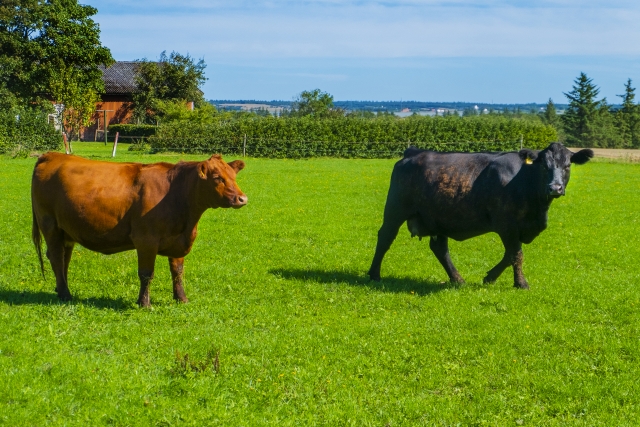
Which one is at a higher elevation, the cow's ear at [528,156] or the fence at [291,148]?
the cow's ear at [528,156]

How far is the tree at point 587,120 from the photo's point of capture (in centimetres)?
7631

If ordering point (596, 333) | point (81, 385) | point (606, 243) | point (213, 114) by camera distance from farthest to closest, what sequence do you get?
point (213, 114)
point (606, 243)
point (596, 333)
point (81, 385)

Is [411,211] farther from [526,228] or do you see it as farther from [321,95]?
[321,95]

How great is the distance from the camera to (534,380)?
280 inches

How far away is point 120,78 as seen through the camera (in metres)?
62.0

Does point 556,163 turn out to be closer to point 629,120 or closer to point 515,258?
point 515,258

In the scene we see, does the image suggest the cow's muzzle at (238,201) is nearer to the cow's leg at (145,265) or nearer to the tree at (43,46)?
the cow's leg at (145,265)

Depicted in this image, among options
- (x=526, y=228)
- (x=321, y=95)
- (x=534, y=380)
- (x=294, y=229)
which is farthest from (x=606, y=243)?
(x=321, y=95)

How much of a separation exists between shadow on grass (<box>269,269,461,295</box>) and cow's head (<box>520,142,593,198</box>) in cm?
212

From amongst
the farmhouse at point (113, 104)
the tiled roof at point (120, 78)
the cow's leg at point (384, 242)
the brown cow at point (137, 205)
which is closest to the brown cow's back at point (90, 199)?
the brown cow at point (137, 205)

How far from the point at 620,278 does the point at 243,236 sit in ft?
24.2

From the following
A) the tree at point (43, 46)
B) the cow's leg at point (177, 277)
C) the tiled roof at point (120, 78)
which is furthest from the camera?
the tiled roof at point (120, 78)

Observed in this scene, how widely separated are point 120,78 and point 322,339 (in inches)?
2277

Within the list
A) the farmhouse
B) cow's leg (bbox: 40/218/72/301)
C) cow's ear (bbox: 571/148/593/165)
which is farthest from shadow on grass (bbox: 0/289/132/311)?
the farmhouse
